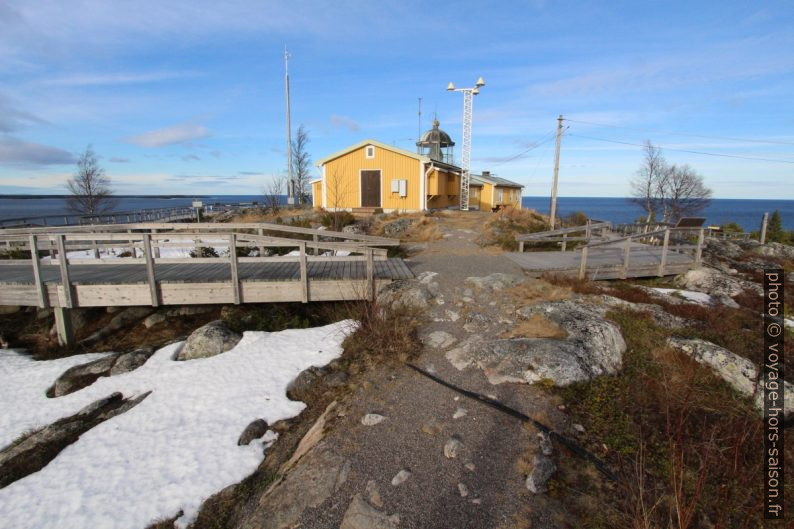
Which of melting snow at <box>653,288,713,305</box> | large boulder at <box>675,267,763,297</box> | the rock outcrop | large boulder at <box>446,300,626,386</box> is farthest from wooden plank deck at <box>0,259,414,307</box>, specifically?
large boulder at <box>675,267,763,297</box>

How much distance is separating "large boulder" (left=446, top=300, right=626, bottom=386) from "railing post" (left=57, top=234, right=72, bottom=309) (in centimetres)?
776

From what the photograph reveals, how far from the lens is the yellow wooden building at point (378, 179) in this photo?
22.9 metres

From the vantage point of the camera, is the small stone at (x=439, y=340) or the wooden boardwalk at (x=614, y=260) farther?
the wooden boardwalk at (x=614, y=260)

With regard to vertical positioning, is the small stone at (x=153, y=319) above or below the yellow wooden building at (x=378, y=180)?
below

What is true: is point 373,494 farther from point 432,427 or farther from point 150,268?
point 150,268

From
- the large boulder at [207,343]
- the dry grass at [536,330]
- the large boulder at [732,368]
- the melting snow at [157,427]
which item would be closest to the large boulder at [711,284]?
the large boulder at [732,368]

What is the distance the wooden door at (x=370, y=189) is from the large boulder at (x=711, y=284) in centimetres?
1587

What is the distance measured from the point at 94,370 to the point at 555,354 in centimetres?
799

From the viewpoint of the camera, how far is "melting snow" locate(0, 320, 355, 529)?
4.36m

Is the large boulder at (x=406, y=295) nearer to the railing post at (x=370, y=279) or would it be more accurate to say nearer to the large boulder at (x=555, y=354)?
the railing post at (x=370, y=279)

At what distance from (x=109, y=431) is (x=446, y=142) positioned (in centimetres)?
3237

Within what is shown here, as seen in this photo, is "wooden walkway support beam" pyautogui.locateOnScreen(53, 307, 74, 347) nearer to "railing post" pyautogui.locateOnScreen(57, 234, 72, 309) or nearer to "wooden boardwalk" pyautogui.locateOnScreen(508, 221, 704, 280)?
"railing post" pyautogui.locateOnScreen(57, 234, 72, 309)

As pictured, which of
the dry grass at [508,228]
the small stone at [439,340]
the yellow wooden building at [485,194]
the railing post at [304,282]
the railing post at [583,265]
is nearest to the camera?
the small stone at [439,340]

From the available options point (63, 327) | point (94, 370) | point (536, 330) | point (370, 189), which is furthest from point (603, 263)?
point (370, 189)
